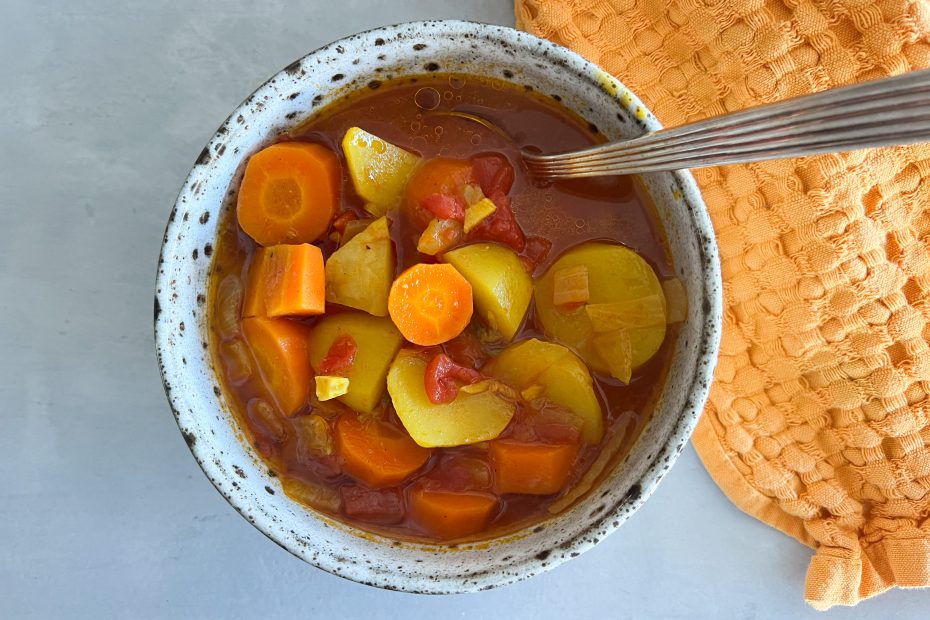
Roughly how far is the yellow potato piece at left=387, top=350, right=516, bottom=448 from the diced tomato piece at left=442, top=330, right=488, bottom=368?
0.18ft

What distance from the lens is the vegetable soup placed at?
122cm

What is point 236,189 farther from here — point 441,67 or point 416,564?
point 416,564

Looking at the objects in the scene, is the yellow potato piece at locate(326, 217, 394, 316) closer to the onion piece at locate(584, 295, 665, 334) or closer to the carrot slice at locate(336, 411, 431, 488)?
the carrot slice at locate(336, 411, 431, 488)

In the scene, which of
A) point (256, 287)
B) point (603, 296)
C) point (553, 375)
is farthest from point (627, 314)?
point (256, 287)

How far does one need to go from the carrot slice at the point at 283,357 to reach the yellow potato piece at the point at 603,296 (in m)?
0.41

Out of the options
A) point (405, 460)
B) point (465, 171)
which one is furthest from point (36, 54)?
point (405, 460)

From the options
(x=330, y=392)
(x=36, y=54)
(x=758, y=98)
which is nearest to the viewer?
(x=330, y=392)

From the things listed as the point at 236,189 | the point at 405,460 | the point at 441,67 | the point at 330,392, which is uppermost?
the point at 441,67

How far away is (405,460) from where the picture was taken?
1.25 metres

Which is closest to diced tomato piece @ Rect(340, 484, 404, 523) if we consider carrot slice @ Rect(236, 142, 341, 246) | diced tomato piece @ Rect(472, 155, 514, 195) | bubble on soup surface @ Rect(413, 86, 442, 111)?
carrot slice @ Rect(236, 142, 341, 246)

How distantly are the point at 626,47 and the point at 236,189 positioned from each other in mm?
830

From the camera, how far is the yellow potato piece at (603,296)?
1.22m

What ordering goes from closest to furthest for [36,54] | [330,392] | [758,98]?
[330,392], [758,98], [36,54]

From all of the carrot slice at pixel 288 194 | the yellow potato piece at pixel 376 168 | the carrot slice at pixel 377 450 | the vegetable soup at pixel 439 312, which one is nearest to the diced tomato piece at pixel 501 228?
the vegetable soup at pixel 439 312
